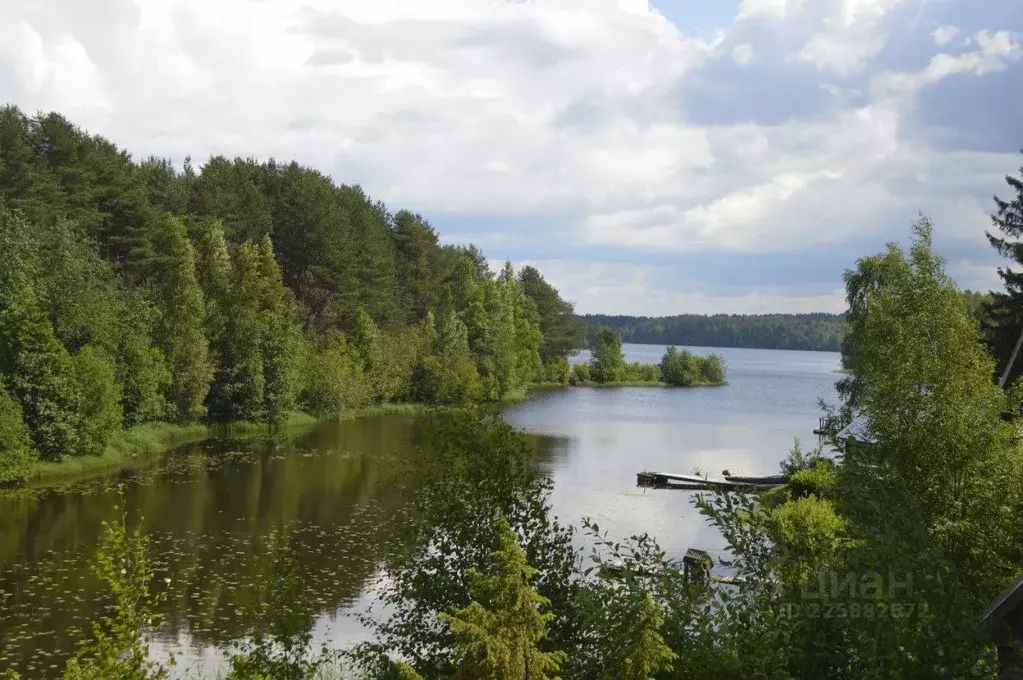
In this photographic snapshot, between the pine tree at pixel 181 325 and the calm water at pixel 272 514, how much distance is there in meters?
3.49

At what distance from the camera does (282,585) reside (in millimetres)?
11078

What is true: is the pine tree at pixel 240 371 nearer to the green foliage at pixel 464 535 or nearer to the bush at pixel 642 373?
the green foliage at pixel 464 535

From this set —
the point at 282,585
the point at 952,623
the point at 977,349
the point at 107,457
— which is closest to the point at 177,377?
the point at 107,457

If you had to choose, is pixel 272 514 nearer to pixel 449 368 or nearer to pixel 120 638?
pixel 120 638

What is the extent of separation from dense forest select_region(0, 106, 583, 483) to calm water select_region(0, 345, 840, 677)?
3.51 metres

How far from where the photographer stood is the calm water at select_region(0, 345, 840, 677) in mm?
19906

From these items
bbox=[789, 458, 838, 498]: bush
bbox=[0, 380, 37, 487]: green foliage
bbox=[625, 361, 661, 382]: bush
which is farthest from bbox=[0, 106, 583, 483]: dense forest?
bbox=[625, 361, 661, 382]: bush

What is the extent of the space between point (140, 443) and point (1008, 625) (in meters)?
42.2

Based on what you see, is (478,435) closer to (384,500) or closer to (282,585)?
(282,585)

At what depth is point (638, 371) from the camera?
11250cm

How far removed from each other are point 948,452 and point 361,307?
59.7m

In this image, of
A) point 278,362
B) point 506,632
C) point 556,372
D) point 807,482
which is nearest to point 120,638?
point 506,632

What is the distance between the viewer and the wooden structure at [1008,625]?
19.7ft

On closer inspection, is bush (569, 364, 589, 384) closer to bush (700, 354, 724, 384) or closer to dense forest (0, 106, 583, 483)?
bush (700, 354, 724, 384)
